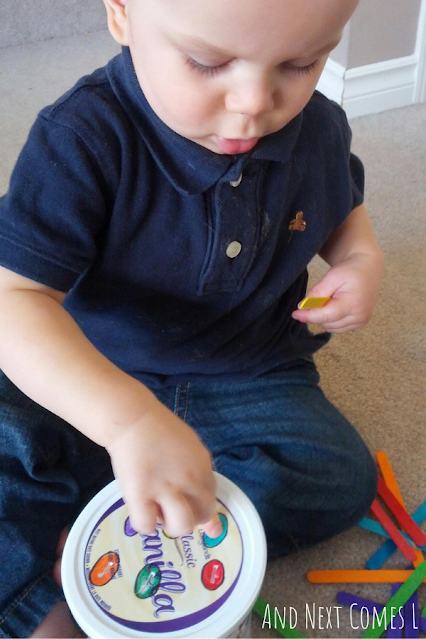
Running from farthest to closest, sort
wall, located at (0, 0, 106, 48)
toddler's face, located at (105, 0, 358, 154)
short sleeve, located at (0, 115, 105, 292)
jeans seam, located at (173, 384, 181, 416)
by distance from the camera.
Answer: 1. wall, located at (0, 0, 106, 48)
2. jeans seam, located at (173, 384, 181, 416)
3. short sleeve, located at (0, 115, 105, 292)
4. toddler's face, located at (105, 0, 358, 154)

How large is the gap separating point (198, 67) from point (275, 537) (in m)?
0.47

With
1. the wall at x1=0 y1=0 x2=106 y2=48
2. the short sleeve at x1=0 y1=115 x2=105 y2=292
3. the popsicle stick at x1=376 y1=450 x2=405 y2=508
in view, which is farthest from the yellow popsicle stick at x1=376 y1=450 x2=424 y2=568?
the wall at x1=0 y1=0 x2=106 y2=48

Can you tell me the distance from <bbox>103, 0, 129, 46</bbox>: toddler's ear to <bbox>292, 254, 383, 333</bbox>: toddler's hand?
0.31m

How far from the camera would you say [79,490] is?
25.9 inches

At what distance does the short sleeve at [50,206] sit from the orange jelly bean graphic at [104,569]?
0.22 meters

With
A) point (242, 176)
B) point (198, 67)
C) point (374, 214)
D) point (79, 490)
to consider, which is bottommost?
point (374, 214)

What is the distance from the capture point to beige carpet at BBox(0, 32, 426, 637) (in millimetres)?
667

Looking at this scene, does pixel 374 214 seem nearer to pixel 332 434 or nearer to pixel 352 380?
pixel 352 380

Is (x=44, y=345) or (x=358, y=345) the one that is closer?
(x=44, y=345)

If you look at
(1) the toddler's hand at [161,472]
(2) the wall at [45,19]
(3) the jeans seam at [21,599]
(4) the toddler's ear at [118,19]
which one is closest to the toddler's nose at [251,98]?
(4) the toddler's ear at [118,19]

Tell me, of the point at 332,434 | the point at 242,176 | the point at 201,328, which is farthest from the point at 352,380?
the point at 242,176

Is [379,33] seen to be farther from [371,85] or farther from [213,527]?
[213,527]

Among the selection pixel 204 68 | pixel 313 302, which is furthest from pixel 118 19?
pixel 313 302

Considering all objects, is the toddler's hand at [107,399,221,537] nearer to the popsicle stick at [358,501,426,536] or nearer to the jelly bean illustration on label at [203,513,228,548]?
the jelly bean illustration on label at [203,513,228,548]
